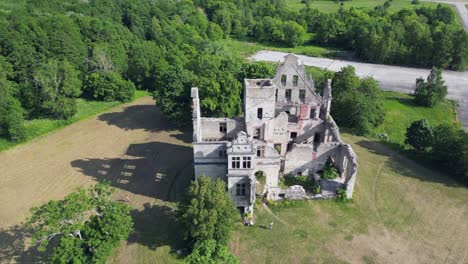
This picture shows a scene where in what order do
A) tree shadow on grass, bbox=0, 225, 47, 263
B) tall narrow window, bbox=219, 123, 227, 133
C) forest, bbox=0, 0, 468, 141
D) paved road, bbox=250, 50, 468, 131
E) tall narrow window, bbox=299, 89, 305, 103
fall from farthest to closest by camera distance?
paved road, bbox=250, 50, 468, 131 < forest, bbox=0, 0, 468, 141 < tall narrow window, bbox=299, 89, 305, 103 < tall narrow window, bbox=219, 123, 227, 133 < tree shadow on grass, bbox=0, 225, 47, 263

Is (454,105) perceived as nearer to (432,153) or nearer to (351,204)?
(432,153)

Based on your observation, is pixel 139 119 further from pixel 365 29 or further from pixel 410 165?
pixel 365 29

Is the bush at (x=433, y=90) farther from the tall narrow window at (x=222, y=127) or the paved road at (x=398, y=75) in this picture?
the tall narrow window at (x=222, y=127)

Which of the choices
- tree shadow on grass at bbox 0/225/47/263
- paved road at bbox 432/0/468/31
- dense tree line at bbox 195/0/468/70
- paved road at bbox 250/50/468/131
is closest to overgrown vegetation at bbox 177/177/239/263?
tree shadow on grass at bbox 0/225/47/263

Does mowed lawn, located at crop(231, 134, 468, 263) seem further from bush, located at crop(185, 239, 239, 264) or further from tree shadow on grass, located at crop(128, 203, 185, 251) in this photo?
tree shadow on grass, located at crop(128, 203, 185, 251)

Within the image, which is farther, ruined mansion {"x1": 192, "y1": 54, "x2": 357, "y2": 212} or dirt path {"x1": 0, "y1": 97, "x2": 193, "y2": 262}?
dirt path {"x1": 0, "y1": 97, "x2": 193, "y2": 262}

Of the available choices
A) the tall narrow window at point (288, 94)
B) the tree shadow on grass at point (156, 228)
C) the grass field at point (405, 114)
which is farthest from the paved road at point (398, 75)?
the tree shadow on grass at point (156, 228)

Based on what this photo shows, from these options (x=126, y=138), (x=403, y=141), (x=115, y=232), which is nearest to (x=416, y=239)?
(x=403, y=141)
